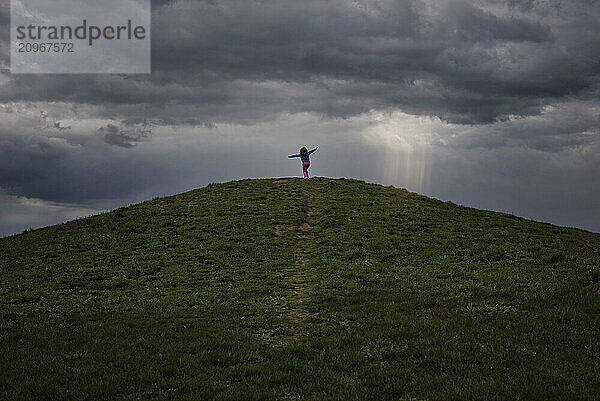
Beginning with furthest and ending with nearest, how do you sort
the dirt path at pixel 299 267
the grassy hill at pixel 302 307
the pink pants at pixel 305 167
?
1. the pink pants at pixel 305 167
2. the dirt path at pixel 299 267
3. the grassy hill at pixel 302 307

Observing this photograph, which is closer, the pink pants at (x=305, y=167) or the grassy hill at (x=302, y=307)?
the grassy hill at (x=302, y=307)

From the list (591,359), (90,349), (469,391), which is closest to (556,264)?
(591,359)

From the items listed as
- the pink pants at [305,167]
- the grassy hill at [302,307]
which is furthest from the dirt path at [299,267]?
the pink pants at [305,167]

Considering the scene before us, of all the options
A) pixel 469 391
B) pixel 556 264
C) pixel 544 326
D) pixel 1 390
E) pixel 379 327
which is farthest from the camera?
pixel 556 264

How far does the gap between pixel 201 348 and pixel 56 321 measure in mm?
8579

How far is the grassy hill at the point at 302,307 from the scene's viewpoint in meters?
12.5

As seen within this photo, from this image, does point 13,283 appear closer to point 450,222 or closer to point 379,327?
point 379,327

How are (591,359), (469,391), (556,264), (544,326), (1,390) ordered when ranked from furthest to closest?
(556,264), (544,326), (591,359), (1,390), (469,391)

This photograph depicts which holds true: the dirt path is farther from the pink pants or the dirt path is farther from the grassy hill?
the pink pants

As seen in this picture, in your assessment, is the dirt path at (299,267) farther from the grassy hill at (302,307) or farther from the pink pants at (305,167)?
the pink pants at (305,167)

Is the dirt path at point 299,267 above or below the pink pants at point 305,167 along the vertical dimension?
below

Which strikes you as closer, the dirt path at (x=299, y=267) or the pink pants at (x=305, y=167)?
the dirt path at (x=299, y=267)

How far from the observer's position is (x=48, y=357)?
1496 centimetres

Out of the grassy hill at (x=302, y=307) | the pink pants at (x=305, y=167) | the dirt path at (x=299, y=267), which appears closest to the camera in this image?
the grassy hill at (x=302, y=307)
